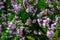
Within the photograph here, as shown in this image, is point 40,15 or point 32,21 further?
point 32,21

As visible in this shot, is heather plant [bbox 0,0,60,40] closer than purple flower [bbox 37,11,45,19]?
Yes

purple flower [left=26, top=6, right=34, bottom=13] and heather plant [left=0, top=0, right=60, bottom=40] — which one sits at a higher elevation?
purple flower [left=26, top=6, right=34, bottom=13]

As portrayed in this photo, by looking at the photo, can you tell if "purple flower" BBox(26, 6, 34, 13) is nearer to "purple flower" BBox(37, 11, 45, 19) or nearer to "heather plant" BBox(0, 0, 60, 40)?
"heather plant" BBox(0, 0, 60, 40)

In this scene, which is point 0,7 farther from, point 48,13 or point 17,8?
point 48,13

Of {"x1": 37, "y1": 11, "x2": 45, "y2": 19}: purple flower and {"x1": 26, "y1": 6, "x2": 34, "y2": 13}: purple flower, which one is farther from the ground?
{"x1": 26, "y1": 6, "x2": 34, "y2": 13}: purple flower

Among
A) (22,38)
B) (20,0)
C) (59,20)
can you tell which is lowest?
(22,38)

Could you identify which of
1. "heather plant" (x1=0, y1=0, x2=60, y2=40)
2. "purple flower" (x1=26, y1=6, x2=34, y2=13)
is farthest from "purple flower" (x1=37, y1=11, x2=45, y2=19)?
"purple flower" (x1=26, y1=6, x2=34, y2=13)

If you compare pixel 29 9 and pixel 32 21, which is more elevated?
pixel 29 9

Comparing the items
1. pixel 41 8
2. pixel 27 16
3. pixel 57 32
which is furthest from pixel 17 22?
pixel 57 32
